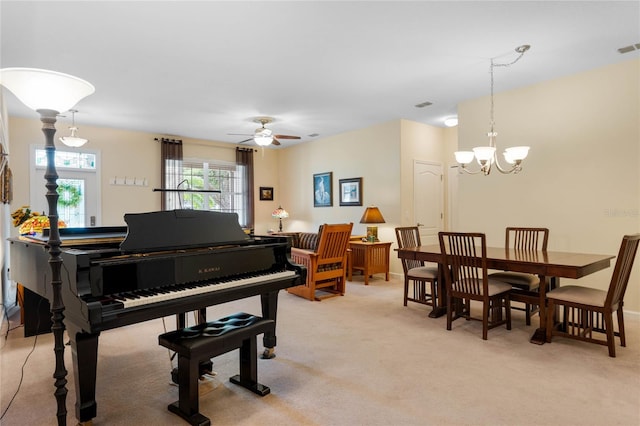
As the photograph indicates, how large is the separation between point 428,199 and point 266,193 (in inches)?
155

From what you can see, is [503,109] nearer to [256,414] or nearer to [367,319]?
[367,319]

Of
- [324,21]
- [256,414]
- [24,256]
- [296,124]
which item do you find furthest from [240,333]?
[296,124]

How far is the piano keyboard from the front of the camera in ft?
6.28

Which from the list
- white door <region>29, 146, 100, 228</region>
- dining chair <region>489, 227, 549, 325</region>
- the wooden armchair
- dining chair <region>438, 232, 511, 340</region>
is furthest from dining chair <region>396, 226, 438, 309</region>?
white door <region>29, 146, 100, 228</region>

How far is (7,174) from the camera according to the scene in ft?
14.4

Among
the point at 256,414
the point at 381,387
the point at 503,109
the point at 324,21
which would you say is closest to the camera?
the point at 256,414

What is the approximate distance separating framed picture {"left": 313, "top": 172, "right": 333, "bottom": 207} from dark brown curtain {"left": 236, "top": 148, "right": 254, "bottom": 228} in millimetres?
1530

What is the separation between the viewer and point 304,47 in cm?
351

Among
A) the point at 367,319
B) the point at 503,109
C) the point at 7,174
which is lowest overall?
the point at 367,319

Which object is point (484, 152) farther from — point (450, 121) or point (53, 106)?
point (53, 106)

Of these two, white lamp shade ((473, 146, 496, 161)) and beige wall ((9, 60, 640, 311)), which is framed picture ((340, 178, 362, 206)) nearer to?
beige wall ((9, 60, 640, 311))

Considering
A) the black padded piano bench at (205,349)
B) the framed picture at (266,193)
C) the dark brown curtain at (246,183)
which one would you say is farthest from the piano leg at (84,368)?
the framed picture at (266,193)

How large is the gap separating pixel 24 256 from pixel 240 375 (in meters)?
1.94

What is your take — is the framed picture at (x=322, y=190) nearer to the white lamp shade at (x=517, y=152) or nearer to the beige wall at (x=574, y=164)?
the beige wall at (x=574, y=164)
